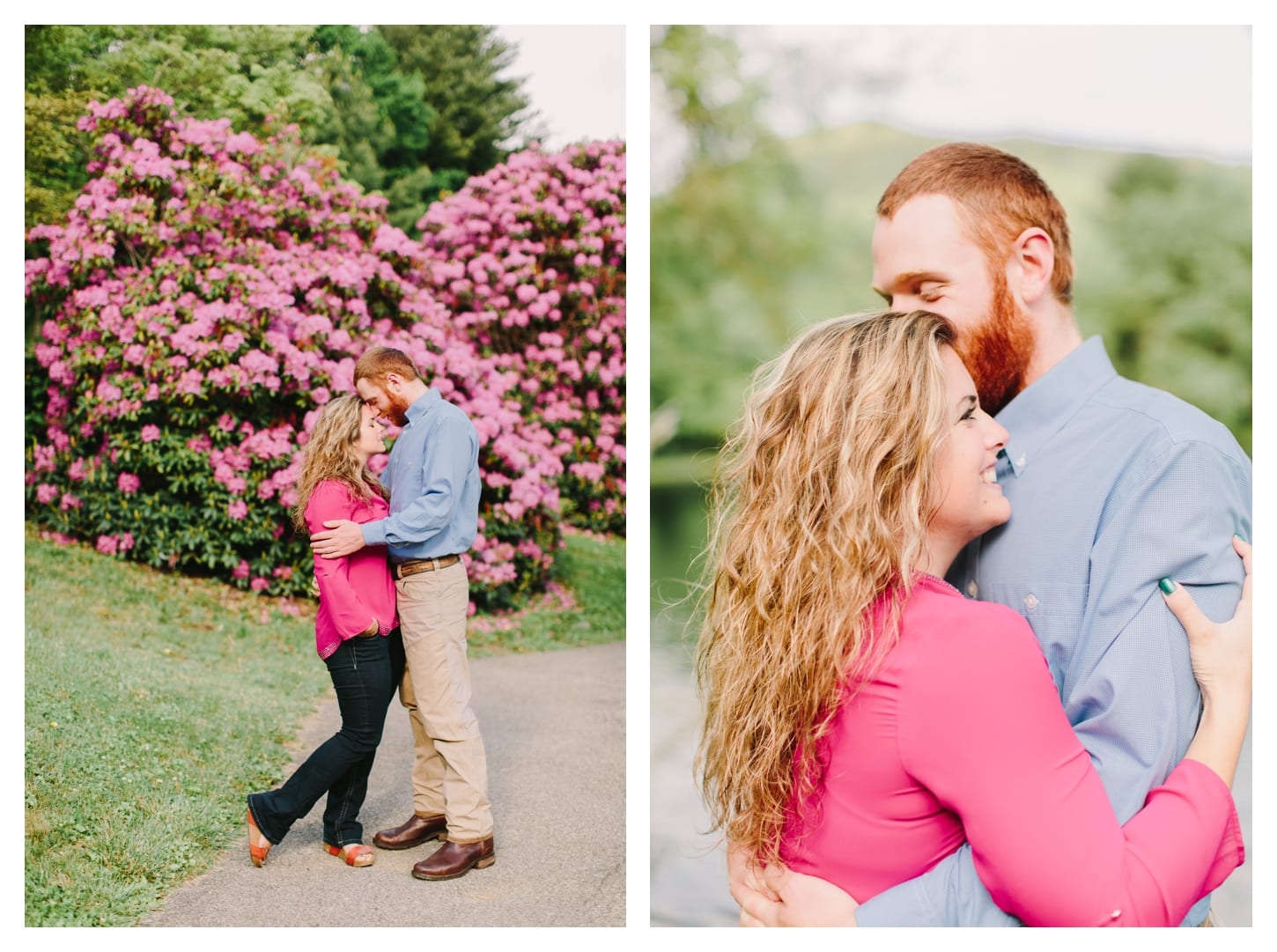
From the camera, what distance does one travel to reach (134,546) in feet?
15.6

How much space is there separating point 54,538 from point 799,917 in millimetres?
4407

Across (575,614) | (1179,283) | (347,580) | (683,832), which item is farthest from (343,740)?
(1179,283)

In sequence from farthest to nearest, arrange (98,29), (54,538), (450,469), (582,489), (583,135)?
1. (582,489)
2. (54,538)
3. (583,135)
4. (98,29)
5. (450,469)

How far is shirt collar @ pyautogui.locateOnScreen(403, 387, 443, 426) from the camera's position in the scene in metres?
2.45

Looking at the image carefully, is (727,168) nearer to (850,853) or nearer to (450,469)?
(450,469)

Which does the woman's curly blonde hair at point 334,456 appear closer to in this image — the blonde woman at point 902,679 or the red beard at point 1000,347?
the blonde woman at point 902,679

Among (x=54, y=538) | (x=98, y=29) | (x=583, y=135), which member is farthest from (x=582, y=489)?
(x=98, y=29)

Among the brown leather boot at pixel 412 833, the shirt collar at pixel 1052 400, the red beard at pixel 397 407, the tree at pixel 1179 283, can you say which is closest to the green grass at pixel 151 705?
the brown leather boot at pixel 412 833

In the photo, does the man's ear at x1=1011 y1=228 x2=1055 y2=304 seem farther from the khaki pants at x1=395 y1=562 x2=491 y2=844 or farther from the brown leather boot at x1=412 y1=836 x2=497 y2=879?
the brown leather boot at x1=412 y1=836 x2=497 y2=879

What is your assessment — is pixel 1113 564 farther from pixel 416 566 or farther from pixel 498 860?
pixel 498 860

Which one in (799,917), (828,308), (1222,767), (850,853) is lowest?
(799,917)

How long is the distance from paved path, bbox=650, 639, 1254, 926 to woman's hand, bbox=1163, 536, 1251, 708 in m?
1.64

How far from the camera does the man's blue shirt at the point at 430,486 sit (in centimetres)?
234

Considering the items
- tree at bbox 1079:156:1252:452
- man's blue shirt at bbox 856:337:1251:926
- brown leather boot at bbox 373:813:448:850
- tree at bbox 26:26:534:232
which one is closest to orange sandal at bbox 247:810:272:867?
brown leather boot at bbox 373:813:448:850
